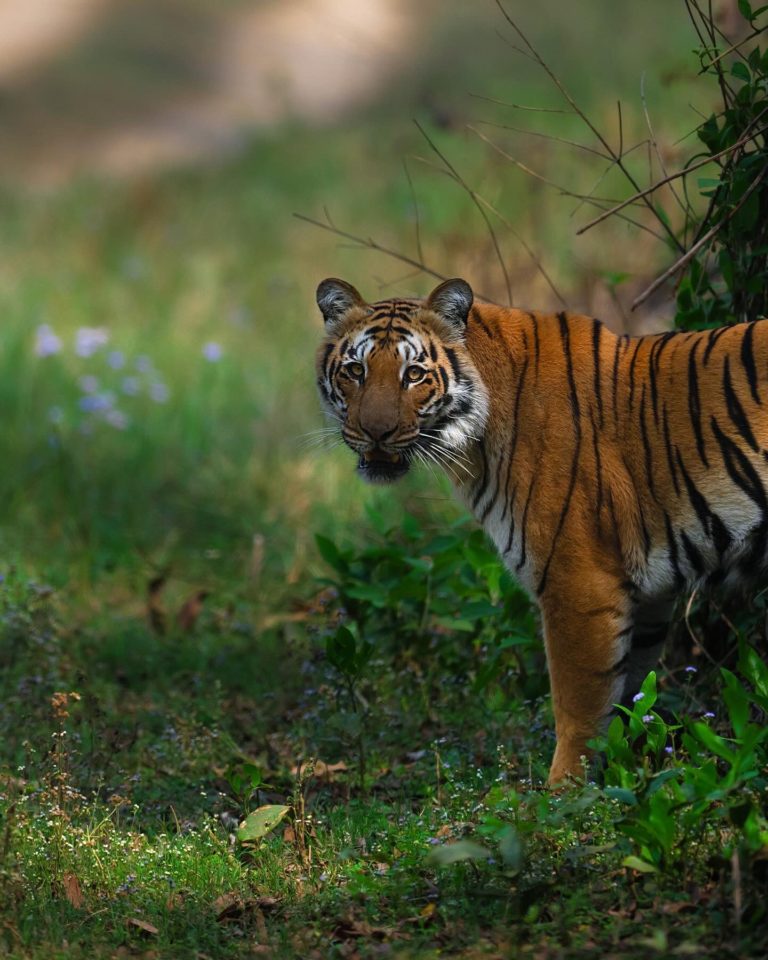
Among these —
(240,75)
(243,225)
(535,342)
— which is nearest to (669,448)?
(535,342)

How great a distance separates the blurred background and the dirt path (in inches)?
2.2

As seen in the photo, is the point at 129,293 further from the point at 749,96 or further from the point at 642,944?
the point at 642,944

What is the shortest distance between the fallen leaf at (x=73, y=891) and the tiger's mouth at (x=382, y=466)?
1.53 m

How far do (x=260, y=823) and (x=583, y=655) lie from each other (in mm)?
1118

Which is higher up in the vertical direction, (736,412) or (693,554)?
(736,412)

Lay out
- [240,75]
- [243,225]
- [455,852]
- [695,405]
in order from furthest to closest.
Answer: [240,75] < [243,225] < [695,405] < [455,852]

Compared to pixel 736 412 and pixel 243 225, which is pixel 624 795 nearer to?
pixel 736 412

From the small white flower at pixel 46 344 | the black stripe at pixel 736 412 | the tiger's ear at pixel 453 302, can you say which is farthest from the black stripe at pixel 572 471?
the small white flower at pixel 46 344

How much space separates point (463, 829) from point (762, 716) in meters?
1.15

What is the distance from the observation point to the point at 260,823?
3910 millimetres

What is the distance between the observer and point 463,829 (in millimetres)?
3699

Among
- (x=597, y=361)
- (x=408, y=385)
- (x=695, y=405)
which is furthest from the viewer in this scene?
(x=597, y=361)

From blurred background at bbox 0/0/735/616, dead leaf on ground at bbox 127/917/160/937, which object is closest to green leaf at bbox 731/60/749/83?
blurred background at bbox 0/0/735/616

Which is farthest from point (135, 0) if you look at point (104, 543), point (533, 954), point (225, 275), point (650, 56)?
point (533, 954)
